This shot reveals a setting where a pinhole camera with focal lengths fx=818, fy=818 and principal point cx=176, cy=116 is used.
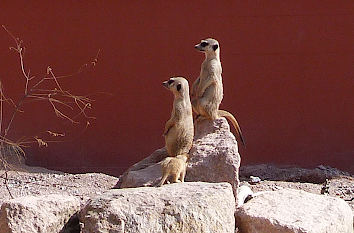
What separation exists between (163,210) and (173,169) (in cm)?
83

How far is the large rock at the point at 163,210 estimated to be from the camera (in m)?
4.51

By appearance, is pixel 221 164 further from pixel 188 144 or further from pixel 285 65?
pixel 285 65

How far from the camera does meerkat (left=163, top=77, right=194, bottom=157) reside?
5.89 m

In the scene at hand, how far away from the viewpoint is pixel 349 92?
8.64 meters

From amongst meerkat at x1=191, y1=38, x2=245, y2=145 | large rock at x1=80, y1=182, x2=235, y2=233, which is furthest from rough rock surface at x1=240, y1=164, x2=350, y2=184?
large rock at x1=80, y1=182, x2=235, y2=233

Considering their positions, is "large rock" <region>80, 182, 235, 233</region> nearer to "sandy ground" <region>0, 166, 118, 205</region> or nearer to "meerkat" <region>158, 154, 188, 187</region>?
"meerkat" <region>158, 154, 188, 187</region>

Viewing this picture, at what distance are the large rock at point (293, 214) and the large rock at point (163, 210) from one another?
289mm

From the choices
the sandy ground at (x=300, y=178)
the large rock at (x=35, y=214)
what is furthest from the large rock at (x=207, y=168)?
the sandy ground at (x=300, y=178)

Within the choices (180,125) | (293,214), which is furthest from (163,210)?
(180,125)

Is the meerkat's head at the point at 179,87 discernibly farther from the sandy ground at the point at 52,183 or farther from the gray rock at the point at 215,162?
the sandy ground at the point at 52,183

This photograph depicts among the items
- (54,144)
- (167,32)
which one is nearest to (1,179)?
(54,144)

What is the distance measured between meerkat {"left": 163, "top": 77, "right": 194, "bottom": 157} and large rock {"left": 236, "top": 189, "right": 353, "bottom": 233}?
668 millimetres

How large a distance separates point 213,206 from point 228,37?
404cm

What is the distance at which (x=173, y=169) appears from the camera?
17.9 ft
